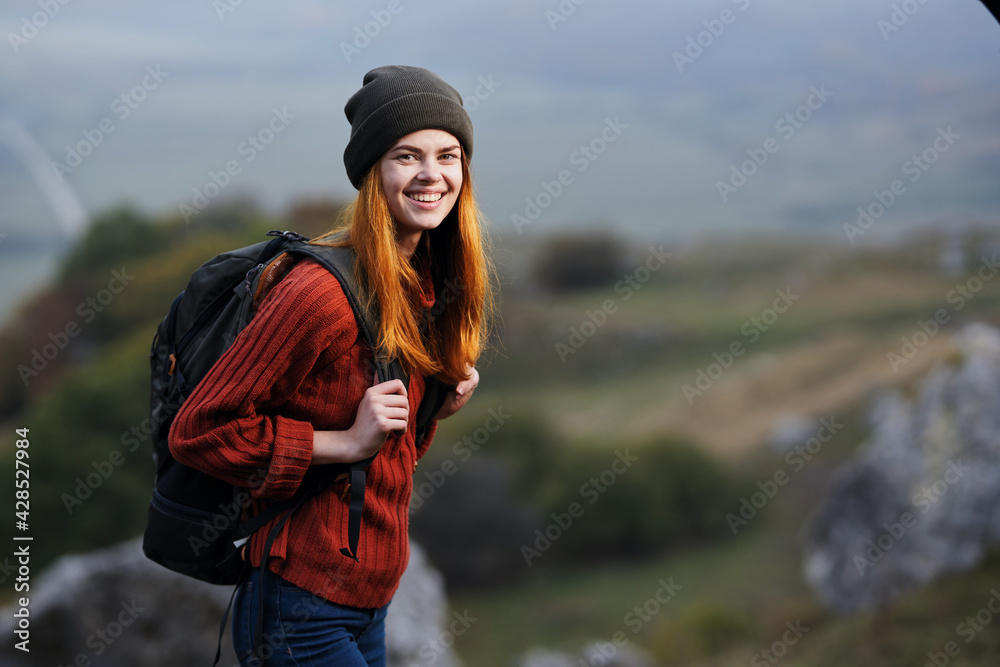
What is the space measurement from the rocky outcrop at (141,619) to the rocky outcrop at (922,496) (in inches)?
208

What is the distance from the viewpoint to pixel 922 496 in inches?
406

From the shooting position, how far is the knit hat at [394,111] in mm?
2189

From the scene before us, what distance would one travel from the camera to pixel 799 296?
28.7 m

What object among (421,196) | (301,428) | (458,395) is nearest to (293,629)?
(301,428)

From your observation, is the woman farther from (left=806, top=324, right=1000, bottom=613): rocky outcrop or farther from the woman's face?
(left=806, top=324, right=1000, bottom=613): rocky outcrop

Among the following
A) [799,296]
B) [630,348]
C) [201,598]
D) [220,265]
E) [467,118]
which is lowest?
[630,348]

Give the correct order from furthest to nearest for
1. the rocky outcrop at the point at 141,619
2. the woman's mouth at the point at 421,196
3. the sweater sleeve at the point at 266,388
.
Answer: the rocky outcrop at the point at 141,619 < the woman's mouth at the point at 421,196 < the sweater sleeve at the point at 266,388

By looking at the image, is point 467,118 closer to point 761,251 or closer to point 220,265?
point 220,265

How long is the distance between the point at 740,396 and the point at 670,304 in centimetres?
598

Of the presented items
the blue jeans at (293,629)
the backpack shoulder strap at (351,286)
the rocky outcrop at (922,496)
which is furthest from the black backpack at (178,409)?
the rocky outcrop at (922,496)

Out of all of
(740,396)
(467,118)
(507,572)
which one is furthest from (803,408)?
(467,118)

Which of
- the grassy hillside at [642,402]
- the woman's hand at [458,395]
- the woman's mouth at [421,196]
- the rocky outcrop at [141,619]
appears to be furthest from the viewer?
the grassy hillside at [642,402]

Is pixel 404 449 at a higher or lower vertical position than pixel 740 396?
higher

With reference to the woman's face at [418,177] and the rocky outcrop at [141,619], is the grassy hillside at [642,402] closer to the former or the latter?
the rocky outcrop at [141,619]
